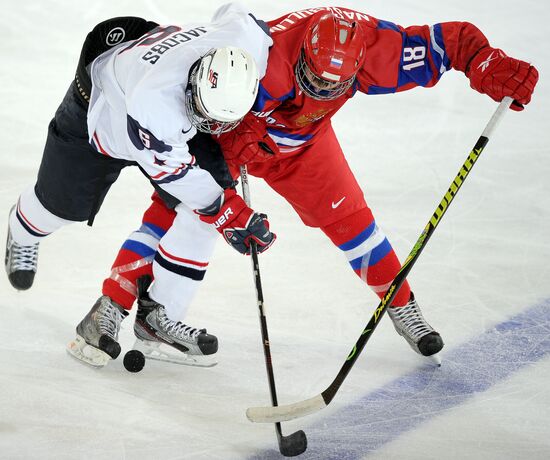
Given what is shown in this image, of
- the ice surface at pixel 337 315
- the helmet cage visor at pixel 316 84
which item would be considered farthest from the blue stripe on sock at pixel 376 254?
the helmet cage visor at pixel 316 84

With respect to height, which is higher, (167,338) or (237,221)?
(237,221)

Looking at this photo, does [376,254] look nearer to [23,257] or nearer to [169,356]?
[169,356]

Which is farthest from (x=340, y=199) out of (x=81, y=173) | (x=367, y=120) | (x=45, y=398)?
(x=367, y=120)

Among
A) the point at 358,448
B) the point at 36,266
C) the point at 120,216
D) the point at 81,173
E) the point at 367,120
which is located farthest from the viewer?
the point at 367,120

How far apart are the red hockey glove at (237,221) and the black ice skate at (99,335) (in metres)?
0.56

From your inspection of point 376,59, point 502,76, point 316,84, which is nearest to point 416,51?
point 376,59

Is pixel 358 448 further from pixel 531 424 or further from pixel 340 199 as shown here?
pixel 340 199

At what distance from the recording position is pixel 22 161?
4.49 metres

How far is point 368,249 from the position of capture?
3186 millimetres

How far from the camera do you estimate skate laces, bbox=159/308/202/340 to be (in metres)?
3.15

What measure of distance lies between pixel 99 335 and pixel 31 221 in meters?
0.53

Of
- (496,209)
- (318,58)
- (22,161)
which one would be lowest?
(22,161)

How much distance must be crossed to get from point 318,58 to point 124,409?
125 cm

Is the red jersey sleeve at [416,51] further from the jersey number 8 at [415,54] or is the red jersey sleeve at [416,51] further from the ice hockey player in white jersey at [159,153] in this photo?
the ice hockey player in white jersey at [159,153]
